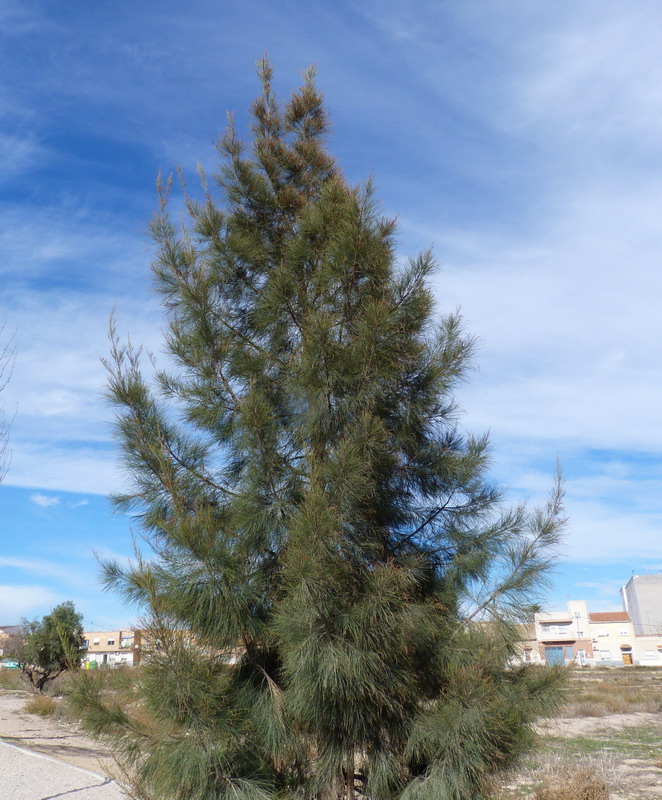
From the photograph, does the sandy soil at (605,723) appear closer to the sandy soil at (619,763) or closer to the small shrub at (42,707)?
the sandy soil at (619,763)

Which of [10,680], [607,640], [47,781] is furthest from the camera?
[607,640]

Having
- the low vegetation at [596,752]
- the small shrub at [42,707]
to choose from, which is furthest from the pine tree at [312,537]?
the small shrub at [42,707]

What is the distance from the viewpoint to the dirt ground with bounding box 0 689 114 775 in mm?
12159

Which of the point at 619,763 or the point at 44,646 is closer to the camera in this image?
the point at 619,763

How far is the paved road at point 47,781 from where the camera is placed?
26.6 feet

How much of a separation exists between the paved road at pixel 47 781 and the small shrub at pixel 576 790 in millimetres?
4866

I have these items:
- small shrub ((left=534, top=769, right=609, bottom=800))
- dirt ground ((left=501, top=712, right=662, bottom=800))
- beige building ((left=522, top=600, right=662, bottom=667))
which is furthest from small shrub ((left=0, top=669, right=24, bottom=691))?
beige building ((left=522, top=600, right=662, bottom=667))

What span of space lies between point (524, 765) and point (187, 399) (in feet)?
11.1

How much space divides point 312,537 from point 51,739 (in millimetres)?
15168

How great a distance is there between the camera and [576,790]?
6.97 metres

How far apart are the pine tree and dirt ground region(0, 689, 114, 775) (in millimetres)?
6506

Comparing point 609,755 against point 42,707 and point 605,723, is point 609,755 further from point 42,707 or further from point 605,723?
point 42,707

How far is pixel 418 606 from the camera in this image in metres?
3.93

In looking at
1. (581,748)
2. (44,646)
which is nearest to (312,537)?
(581,748)
